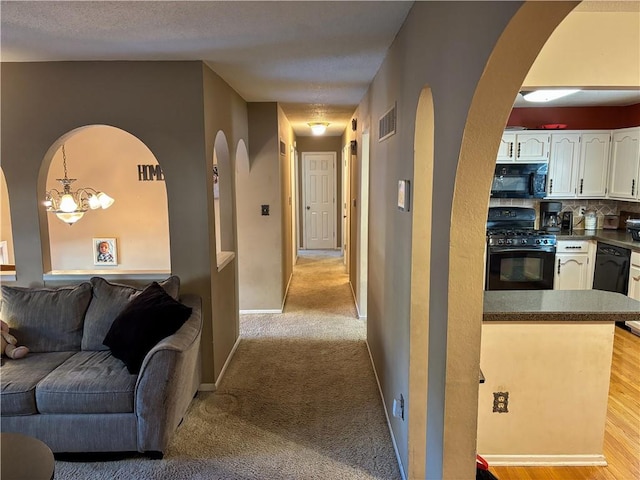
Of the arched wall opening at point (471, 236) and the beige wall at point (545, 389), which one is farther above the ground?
the arched wall opening at point (471, 236)

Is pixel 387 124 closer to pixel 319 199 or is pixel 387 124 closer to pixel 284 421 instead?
pixel 284 421

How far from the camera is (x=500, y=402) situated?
2.37 m

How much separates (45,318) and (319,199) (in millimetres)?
6548

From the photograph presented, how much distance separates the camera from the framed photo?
213 inches

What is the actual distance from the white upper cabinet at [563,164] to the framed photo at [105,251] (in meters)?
5.14

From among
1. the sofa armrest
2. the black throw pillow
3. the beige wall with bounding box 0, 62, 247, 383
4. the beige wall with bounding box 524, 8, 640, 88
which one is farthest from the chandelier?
the beige wall with bounding box 524, 8, 640, 88

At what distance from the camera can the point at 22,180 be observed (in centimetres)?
308

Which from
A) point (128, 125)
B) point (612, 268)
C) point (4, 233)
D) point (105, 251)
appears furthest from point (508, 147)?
point (4, 233)

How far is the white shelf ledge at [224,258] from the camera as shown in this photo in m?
3.48

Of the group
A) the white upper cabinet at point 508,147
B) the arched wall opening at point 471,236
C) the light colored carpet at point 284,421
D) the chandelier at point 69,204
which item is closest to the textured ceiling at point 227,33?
the arched wall opening at point 471,236

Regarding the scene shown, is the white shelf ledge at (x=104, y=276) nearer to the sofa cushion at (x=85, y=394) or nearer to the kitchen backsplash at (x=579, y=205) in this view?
the sofa cushion at (x=85, y=394)

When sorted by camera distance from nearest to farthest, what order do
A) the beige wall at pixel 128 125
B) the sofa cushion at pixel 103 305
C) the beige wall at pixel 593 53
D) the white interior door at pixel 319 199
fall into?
1. the beige wall at pixel 593 53
2. the sofa cushion at pixel 103 305
3. the beige wall at pixel 128 125
4. the white interior door at pixel 319 199

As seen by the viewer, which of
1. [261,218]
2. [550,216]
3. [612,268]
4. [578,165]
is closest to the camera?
[612,268]

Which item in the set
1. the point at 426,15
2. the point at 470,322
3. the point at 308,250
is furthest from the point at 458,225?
the point at 308,250
